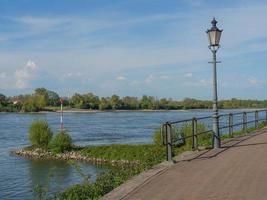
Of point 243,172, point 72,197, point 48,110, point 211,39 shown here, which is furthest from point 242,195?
point 48,110

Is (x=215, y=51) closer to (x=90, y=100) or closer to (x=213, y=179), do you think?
(x=213, y=179)

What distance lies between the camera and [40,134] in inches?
1773

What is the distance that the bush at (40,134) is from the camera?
147 ft

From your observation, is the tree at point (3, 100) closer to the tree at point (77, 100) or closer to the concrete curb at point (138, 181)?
the tree at point (77, 100)

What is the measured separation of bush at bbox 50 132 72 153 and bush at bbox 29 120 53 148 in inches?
100

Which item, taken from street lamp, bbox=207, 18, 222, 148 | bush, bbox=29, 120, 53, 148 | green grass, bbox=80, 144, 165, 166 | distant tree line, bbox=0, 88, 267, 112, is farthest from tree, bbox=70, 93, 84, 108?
street lamp, bbox=207, 18, 222, 148

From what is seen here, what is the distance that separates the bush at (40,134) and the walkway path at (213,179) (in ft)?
102

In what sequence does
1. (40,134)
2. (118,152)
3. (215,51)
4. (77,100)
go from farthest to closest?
(77,100) < (40,134) < (118,152) < (215,51)

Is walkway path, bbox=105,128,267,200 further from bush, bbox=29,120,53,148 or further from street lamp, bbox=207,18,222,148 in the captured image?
bush, bbox=29,120,53,148

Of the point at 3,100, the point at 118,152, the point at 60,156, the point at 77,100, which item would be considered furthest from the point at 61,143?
the point at 3,100

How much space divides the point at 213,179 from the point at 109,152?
27208mm

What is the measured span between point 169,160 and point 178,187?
3.60 meters

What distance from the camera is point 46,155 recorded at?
41.7m

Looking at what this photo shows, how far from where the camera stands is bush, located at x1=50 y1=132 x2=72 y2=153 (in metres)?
41.6
